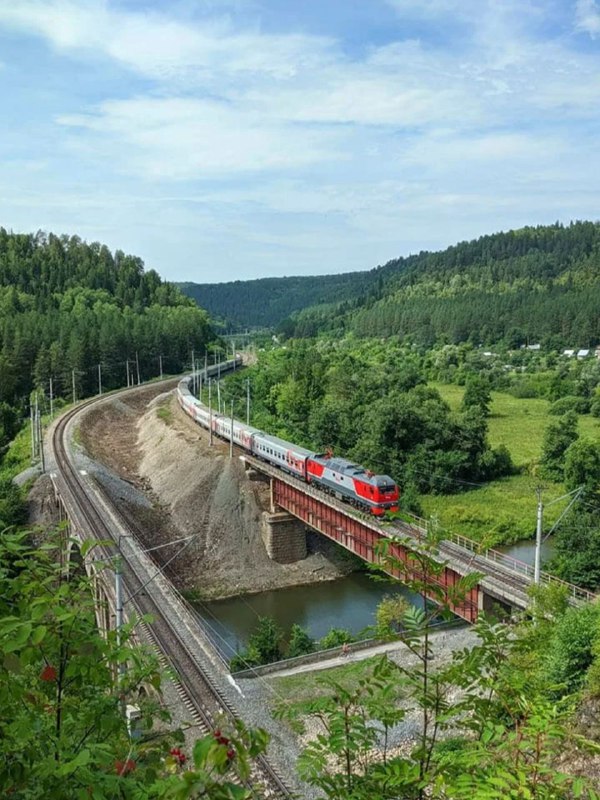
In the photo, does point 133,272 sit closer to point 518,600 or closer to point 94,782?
point 518,600

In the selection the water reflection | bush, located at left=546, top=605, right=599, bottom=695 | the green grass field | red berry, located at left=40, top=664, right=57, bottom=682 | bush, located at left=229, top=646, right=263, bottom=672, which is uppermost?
red berry, located at left=40, top=664, right=57, bottom=682

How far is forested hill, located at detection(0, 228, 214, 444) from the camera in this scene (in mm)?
103312

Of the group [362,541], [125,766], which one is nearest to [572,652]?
[125,766]

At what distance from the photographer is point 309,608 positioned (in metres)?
45.8

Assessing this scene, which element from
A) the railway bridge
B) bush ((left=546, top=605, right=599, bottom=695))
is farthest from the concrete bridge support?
bush ((left=546, top=605, right=599, bottom=695))

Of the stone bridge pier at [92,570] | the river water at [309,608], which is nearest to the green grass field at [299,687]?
the stone bridge pier at [92,570]

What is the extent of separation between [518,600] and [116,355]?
9671 centimetres

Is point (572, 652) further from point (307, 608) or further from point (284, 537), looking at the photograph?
point (284, 537)

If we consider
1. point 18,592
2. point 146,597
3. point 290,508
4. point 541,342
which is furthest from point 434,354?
point 18,592

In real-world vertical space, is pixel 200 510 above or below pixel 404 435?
below

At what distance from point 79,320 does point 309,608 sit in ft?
309

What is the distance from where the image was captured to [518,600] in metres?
31.1

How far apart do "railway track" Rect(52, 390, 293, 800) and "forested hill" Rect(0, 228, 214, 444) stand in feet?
127

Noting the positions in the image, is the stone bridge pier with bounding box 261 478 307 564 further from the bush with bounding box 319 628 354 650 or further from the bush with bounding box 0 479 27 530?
the bush with bounding box 0 479 27 530
